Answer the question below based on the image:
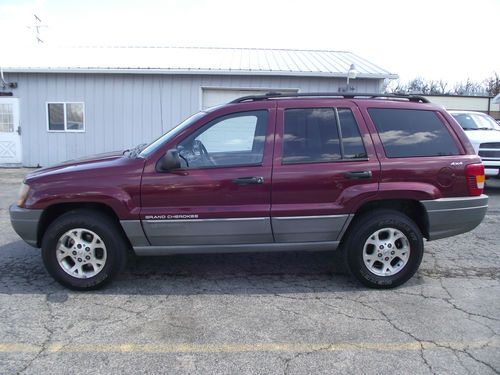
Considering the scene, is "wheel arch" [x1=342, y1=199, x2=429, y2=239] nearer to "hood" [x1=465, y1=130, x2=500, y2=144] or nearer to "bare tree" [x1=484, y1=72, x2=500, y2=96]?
"hood" [x1=465, y1=130, x2=500, y2=144]

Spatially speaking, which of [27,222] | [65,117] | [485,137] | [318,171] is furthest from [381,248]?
[65,117]

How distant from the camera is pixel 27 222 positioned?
4039 mm

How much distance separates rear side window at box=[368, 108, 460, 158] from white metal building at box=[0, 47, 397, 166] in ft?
28.5

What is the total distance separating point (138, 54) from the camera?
49.5ft

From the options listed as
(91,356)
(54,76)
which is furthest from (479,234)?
(54,76)

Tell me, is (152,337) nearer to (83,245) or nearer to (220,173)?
(83,245)

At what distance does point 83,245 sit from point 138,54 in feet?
41.1

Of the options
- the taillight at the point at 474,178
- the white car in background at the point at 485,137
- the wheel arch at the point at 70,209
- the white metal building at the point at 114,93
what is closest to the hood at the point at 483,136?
the white car in background at the point at 485,137

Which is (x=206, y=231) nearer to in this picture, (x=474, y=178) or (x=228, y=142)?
(x=228, y=142)

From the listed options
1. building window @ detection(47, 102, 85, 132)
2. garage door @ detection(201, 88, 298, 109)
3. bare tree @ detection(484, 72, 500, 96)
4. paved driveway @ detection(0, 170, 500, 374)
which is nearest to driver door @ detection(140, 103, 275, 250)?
paved driveway @ detection(0, 170, 500, 374)

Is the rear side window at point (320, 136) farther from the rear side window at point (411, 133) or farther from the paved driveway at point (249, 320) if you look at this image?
the paved driveway at point (249, 320)

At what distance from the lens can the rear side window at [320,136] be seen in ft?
13.4

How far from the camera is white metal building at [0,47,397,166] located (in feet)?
41.9

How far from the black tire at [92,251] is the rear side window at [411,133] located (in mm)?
2836
